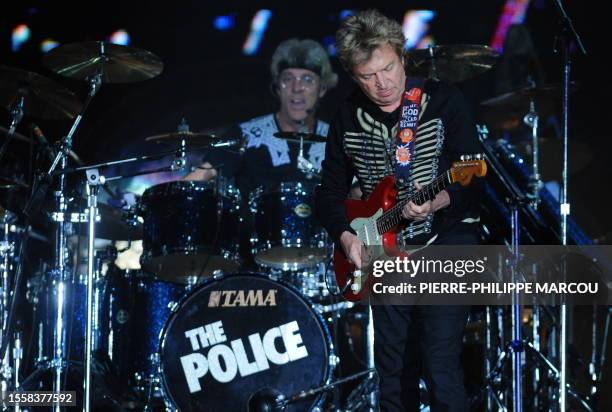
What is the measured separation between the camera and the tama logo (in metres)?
4.88

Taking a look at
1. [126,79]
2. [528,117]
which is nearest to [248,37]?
[126,79]

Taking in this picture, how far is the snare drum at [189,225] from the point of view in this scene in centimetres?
522

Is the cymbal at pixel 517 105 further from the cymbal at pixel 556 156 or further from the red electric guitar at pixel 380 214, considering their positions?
the red electric guitar at pixel 380 214

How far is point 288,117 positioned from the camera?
22.7ft

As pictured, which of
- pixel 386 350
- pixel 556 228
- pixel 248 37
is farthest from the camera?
pixel 248 37

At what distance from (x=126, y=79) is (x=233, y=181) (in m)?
1.48

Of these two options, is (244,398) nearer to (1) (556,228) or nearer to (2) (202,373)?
(2) (202,373)

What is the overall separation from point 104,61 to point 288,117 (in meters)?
2.15

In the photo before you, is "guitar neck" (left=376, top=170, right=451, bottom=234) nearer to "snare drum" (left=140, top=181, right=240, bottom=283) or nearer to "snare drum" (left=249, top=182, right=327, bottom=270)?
"snare drum" (left=249, top=182, right=327, bottom=270)

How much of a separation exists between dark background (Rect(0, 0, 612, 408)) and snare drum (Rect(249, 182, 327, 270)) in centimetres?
191

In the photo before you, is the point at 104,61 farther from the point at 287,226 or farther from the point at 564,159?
the point at 564,159

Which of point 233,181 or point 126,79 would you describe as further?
point 233,181

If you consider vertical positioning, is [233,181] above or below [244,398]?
above

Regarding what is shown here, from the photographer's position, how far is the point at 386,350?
3.07m
